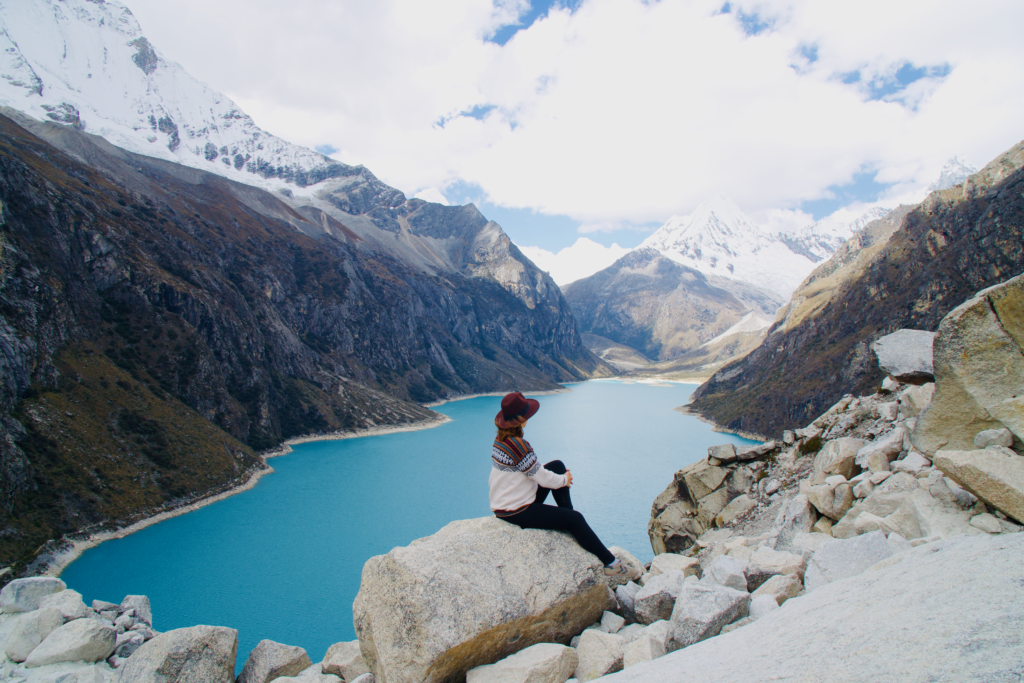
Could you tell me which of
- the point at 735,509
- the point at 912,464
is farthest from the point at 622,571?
the point at 735,509

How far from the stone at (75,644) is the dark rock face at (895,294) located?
296ft

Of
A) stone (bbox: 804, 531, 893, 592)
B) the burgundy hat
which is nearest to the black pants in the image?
the burgundy hat

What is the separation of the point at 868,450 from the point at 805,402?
108562 mm

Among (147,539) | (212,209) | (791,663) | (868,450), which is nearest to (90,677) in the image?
(791,663)

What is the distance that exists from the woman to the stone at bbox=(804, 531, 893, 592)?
3.19 metres

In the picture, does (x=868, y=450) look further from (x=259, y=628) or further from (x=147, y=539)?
(x=147, y=539)

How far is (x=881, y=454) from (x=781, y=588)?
6849 mm

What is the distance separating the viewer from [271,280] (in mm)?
137625

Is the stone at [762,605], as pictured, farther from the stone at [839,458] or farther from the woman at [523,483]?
the stone at [839,458]

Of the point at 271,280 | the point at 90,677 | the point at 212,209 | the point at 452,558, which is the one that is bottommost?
the point at 90,677

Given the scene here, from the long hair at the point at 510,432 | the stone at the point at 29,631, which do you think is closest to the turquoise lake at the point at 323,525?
the stone at the point at 29,631

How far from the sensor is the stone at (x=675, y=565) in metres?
9.84

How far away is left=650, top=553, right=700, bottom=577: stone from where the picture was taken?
9.84 metres

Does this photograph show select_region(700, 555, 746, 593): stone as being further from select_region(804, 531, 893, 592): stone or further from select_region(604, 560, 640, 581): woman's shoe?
select_region(604, 560, 640, 581): woman's shoe
